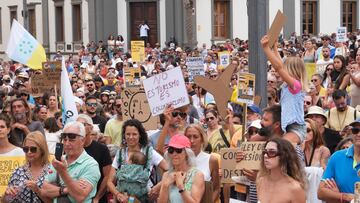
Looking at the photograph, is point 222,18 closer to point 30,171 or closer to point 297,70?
point 297,70

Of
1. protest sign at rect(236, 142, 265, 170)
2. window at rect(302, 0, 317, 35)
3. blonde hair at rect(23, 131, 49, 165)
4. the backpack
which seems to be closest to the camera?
protest sign at rect(236, 142, 265, 170)

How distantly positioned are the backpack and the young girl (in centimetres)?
155

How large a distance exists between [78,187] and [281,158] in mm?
1861

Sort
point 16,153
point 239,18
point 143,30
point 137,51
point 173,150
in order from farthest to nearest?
point 239,18 → point 143,30 → point 137,51 → point 16,153 → point 173,150

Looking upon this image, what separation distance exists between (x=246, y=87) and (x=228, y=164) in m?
1.75

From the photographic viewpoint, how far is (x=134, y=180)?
8.88 m

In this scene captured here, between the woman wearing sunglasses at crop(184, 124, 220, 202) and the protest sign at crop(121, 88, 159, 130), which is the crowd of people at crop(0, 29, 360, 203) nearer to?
the woman wearing sunglasses at crop(184, 124, 220, 202)

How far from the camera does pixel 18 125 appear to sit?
35.6 feet

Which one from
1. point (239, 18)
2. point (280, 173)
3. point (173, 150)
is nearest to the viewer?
point (280, 173)

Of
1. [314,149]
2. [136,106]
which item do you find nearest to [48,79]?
[136,106]

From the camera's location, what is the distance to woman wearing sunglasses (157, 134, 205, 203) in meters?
8.00

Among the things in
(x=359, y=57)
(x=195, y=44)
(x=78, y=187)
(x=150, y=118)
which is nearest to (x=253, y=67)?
(x=150, y=118)

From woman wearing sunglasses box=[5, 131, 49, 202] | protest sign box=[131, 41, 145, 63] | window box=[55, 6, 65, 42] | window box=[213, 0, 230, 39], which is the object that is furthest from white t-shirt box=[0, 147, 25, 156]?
window box=[55, 6, 65, 42]

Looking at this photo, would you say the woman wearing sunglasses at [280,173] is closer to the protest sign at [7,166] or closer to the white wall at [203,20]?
the protest sign at [7,166]
